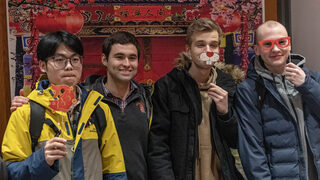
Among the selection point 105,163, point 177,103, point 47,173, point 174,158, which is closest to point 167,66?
point 177,103

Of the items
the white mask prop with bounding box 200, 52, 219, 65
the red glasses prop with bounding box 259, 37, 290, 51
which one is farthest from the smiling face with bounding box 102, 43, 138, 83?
the red glasses prop with bounding box 259, 37, 290, 51

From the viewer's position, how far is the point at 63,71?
202 centimetres

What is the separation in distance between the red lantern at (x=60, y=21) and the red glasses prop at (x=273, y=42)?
1.62 m

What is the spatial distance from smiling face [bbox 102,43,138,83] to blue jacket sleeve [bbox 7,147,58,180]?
2.67ft

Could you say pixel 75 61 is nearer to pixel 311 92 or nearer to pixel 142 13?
pixel 142 13

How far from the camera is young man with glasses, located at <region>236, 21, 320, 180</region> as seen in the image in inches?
86.7

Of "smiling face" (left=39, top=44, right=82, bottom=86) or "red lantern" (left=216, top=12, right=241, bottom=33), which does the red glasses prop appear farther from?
"smiling face" (left=39, top=44, right=82, bottom=86)

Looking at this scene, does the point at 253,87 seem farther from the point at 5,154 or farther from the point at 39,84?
the point at 5,154

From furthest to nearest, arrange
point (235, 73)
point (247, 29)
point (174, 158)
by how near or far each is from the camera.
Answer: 1. point (247, 29)
2. point (235, 73)
3. point (174, 158)

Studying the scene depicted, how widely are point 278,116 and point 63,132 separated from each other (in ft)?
4.40

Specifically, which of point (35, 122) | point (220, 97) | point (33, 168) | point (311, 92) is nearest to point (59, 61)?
point (35, 122)

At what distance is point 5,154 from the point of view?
1.85m

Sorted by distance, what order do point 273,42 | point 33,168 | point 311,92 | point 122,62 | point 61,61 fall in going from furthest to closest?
1. point 122,62
2. point 273,42
3. point 311,92
4. point 61,61
5. point 33,168

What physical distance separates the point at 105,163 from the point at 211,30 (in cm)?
112
